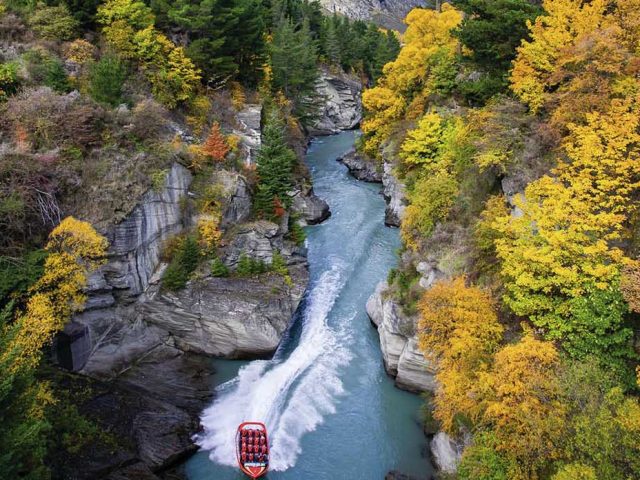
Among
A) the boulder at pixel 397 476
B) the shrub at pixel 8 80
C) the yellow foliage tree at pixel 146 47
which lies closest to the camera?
the boulder at pixel 397 476

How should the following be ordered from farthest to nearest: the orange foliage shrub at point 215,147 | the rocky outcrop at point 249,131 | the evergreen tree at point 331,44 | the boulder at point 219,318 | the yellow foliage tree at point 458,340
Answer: the evergreen tree at point 331,44 < the rocky outcrop at point 249,131 < the orange foliage shrub at point 215,147 < the boulder at point 219,318 < the yellow foliage tree at point 458,340

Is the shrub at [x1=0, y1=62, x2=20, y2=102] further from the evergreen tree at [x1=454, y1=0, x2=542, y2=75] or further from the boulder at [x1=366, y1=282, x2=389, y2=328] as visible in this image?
the evergreen tree at [x1=454, y1=0, x2=542, y2=75]

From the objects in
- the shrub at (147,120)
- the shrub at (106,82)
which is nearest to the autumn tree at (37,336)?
the shrub at (147,120)

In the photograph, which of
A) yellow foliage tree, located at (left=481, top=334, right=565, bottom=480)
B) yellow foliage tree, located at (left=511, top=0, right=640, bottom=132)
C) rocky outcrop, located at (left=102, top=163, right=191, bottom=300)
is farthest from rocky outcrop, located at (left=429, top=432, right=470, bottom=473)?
rocky outcrop, located at (left=102, top=163, right=191, bottom=300)

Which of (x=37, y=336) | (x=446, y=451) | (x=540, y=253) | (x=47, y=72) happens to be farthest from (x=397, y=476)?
(x=47, y=72)

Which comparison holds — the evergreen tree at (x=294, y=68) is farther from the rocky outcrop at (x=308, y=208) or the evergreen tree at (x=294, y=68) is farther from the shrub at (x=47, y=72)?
the shrub at (x=47, y=72)

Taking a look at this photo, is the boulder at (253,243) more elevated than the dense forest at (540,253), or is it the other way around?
the dense forest at (540,253)

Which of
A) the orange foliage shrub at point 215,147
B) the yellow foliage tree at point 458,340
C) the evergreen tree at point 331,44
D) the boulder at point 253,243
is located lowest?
the boulder at point 253,243

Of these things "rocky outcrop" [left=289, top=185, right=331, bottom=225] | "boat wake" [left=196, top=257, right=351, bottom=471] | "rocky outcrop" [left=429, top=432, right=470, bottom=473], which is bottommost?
"boat wake" [left=196, top=257, right=351, bottom=471]
